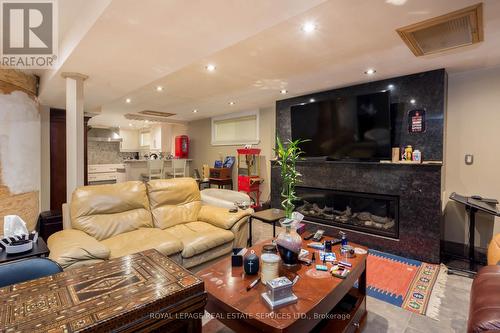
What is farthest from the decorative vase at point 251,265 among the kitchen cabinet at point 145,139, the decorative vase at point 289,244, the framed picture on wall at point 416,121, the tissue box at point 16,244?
the kitchen cabinet at point 145,139

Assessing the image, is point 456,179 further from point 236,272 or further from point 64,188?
point 64,188

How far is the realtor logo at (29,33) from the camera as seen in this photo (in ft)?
6.70

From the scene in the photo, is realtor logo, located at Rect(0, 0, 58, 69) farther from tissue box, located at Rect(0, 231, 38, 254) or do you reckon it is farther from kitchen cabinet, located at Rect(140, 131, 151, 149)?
kitchen cabinet, located at Rect(140, 131, 151, 149)

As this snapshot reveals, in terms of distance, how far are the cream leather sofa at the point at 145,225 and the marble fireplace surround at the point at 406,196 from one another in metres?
1.67

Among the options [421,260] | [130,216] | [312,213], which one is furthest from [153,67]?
[421,260]

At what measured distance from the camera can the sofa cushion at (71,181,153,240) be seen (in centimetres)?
249

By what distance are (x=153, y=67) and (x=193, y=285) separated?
231 centimetres

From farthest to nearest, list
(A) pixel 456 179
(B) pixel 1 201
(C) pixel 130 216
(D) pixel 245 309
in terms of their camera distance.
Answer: (A) pixel 456 179 < (B) pixel 1 201 < (C) pixel 130 216 < (D) pixel 245 309

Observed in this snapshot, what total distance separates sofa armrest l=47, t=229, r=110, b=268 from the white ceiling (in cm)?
163

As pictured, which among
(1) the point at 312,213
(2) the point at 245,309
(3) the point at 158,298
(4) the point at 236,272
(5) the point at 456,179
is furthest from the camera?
(1) the point at 312,213

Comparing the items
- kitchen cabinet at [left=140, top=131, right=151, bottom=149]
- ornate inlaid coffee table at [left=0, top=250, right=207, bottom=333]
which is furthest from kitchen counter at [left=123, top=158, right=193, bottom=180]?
ornate inlaid coffee table at [left=0, top=250, right=207, bottom=333]

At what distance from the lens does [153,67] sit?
8.50 ft

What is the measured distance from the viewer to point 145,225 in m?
2.85

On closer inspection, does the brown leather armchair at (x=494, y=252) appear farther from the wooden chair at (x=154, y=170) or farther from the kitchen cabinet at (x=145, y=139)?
the kitchen cabinet at (x=145, y=139)
